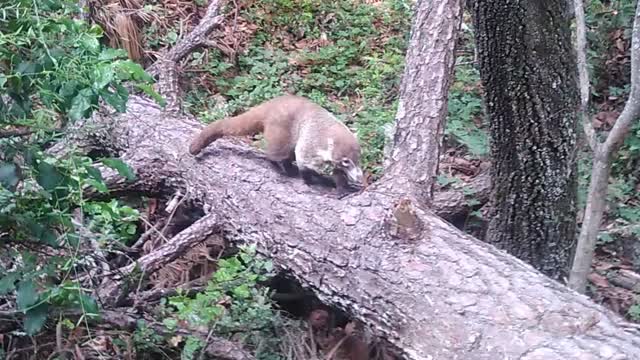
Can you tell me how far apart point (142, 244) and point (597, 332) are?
2.66 metres

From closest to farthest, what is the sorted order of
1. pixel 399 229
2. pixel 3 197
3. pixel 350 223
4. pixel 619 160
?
pixel 3 197
pixel 399 229
pixel 350 223
pixel 619 160

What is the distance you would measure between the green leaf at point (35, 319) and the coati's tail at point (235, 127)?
1.96 m

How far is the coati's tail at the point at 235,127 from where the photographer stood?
15.7ft

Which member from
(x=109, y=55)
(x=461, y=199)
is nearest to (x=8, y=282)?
(x=109, y=55)

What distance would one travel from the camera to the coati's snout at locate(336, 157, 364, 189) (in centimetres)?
444

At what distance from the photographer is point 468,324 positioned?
3.23 meters

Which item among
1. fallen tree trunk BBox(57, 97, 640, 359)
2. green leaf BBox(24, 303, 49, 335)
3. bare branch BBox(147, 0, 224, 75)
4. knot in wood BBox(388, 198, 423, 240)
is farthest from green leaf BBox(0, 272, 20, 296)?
bare branch BBox(147, 0, 224, 75)

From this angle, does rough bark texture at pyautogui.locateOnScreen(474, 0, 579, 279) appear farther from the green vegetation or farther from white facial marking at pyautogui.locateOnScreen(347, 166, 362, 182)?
the green vegetation

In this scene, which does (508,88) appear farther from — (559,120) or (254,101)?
(254,101)

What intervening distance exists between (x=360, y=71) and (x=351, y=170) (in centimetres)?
296

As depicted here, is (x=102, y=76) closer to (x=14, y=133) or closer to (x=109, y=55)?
(x=109, y=55)

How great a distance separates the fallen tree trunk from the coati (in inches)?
4.3

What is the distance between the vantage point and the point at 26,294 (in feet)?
9.50

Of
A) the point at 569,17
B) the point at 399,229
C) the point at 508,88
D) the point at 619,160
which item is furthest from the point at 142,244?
the point at 619,160
